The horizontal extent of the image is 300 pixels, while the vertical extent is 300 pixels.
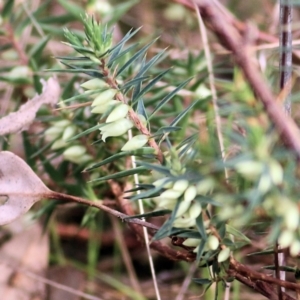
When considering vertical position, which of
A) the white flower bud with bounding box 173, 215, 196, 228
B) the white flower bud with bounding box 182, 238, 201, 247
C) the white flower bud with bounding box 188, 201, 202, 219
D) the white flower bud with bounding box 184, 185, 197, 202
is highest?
the white flower bud with bounding box 184, 185, 197, 202

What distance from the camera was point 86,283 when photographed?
3.19ft

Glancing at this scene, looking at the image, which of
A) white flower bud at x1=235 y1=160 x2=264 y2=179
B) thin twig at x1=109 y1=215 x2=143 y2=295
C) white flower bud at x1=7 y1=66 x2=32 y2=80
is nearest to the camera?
white flower bud at x1=235 y1=160 x2=264 y2=179

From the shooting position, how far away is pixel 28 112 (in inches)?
26.6

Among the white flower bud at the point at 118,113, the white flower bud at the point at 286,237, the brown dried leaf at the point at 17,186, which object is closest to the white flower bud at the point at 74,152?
the brown dried leaf at the point at 17,186

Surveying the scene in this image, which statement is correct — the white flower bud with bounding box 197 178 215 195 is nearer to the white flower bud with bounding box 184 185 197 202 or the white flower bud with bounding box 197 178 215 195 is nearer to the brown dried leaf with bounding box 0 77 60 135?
the white flower bud with bounding box 184 185 197 202

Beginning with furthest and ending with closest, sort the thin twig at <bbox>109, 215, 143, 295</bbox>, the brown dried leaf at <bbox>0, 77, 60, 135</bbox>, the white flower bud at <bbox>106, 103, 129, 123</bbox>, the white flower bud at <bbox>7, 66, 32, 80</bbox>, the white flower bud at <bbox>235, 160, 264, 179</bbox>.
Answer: the thin twig at <bbox>109, 215, 143, 295</bbox>
the white flower bud at <bbox>7, 66, 32, 80</bbox>
the brown dried leaf at <bbox>0, 77, 60, 135</bbox>
the white flower bud at <bbox>106, 103, 129, 123</bbox>
the white flower bud at <bbox>235, 160, 264, 179</bbox>

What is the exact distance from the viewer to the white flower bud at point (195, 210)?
16.7 inches

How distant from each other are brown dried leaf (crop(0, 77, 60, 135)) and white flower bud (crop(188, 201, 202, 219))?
1.01 feet

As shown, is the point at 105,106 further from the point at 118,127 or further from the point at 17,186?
the point at 17,186

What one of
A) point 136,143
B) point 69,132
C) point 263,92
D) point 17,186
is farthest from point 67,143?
point 263,92

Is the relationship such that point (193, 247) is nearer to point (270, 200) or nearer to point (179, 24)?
point (270, 200)

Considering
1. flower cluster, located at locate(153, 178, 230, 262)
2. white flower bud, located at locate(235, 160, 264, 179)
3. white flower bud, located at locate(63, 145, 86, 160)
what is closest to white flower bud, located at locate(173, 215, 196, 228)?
flower cluster, located at locate(153, 178, 230, 262)

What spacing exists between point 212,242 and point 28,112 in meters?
0.33

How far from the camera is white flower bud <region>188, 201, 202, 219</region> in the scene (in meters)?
0.42
